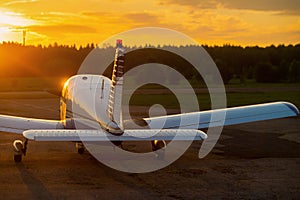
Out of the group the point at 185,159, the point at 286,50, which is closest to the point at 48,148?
the point at 185,159

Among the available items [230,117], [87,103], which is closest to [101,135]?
[87,103]

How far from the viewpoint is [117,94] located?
36.8ft

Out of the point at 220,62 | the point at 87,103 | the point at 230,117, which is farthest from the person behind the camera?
the point at 220,62

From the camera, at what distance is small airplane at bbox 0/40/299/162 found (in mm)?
10812

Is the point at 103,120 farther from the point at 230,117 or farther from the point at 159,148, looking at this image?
the point at 230,117

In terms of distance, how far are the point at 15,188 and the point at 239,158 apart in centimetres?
651

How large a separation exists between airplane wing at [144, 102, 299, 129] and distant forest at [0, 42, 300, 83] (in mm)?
50485

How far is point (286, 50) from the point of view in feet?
297

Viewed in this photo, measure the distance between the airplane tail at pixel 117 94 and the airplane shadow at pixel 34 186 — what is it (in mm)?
1993

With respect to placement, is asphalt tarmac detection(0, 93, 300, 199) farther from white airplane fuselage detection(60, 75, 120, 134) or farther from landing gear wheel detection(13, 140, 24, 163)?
white airplane fuselage detection(60, 75, 120, 134)

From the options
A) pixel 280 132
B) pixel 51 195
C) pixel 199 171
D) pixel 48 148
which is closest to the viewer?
pixel 51 195

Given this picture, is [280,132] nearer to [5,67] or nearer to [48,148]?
[48,148]

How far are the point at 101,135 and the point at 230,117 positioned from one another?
17.1ft

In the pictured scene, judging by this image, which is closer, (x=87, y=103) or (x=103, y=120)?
(x=103, y=120)
